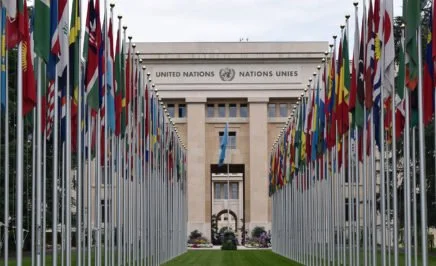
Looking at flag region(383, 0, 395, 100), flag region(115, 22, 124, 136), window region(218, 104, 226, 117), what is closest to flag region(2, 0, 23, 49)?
flag region(383, 0, 395, 100)

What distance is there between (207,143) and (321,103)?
67.5 m

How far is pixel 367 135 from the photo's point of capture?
3122 centimetres

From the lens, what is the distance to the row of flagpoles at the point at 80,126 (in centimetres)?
2142

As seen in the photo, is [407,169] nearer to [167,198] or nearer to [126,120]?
[126,120]

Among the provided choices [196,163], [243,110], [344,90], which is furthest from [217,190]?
[344,90]

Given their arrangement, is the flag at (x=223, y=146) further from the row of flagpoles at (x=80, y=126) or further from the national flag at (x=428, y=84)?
the national flag at (x=428, y=84)

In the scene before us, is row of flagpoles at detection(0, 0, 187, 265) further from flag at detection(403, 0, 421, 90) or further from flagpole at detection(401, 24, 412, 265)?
flagpole at detection(401, 24, 412, 265)

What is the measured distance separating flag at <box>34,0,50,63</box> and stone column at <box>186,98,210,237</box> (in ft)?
269

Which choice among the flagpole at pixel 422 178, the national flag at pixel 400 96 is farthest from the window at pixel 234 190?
the flagpole at pixel 422 178

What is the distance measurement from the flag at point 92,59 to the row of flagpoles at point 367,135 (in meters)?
7.30

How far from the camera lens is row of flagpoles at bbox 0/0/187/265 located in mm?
21422

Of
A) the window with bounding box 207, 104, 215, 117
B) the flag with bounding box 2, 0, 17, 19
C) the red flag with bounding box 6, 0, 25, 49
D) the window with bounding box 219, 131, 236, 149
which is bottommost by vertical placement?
the red flag with bounding box 6, 0, 25, 49

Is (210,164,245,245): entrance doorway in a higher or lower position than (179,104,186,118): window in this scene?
lower

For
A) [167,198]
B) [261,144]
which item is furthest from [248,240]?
[167,198]
